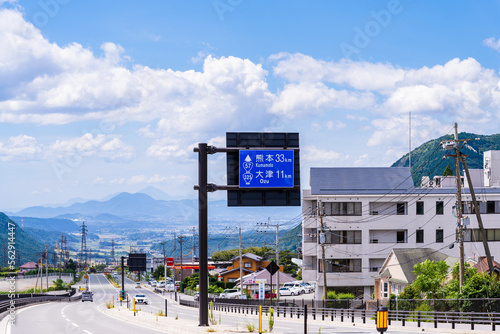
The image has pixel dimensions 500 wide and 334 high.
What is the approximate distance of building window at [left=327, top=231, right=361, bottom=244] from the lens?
235ft

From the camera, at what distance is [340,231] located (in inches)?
2815

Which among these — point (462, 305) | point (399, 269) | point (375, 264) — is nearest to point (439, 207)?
point (375, 264)

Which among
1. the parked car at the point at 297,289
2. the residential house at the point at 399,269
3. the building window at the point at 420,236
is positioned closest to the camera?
the residential house at the point at 399,269

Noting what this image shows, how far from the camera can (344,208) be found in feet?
236

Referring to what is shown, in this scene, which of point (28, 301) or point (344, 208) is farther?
point (344, 208)

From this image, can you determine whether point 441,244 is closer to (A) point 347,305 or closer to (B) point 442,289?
(A) point 347,305

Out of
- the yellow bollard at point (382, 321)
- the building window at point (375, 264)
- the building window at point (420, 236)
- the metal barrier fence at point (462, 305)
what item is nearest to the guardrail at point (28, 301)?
the metal barrier fence at point (462, 305)

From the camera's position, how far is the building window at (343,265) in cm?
7119

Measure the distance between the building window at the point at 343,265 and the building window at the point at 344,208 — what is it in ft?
17.7

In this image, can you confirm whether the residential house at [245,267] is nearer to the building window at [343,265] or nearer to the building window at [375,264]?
the building window at [343,265]

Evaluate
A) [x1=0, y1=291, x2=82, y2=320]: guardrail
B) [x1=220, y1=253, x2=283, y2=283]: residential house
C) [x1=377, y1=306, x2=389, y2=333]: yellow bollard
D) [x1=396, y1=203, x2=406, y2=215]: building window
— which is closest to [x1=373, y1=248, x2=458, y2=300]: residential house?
[x1=396, y1=203, x2=406, y2=215]: building window

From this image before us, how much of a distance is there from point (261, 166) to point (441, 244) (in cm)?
5184

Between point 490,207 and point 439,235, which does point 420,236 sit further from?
point 490,207

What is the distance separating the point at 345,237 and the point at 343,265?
3209 mm
